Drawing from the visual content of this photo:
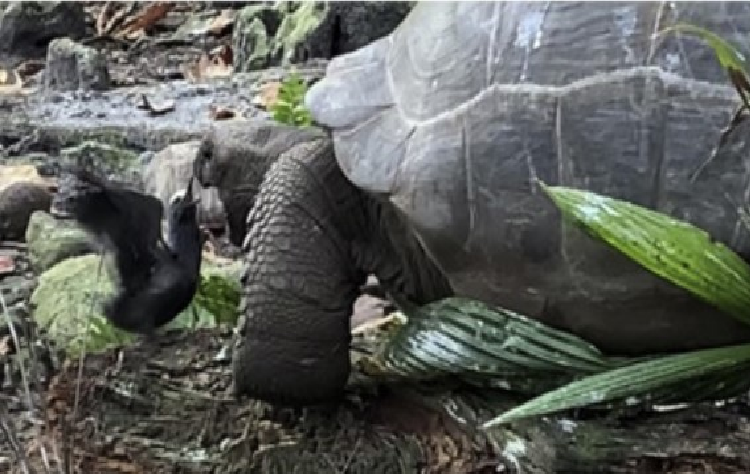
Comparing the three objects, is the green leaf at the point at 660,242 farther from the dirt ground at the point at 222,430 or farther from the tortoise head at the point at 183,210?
the tortoise head at the point at 183,210

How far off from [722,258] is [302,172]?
70cm

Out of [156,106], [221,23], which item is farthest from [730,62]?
[221,23]

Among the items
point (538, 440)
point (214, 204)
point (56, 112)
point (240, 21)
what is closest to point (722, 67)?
point (538, 440)

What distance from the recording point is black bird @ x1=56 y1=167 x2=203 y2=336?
8.43ft

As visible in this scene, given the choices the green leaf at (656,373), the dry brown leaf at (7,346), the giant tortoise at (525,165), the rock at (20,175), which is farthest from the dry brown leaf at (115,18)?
the green leaf at (656,373)

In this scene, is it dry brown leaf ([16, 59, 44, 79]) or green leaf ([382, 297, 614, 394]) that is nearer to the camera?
green leaf ([382, 297, 614, 394])

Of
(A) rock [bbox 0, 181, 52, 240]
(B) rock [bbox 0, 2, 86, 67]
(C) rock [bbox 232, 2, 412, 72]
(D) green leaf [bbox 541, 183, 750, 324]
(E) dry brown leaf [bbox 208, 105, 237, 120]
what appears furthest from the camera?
(B) rock [bbox 0, 2, 86, 67]

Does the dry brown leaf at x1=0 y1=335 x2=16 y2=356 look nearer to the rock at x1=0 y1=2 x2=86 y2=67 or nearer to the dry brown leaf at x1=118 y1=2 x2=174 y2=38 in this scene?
the rock at x1=0 y1=2 x2=86 y2=67

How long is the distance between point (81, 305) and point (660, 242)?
1205 mm

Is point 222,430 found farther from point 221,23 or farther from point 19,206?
point 221,23

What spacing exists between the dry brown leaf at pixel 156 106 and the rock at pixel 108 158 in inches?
14.7

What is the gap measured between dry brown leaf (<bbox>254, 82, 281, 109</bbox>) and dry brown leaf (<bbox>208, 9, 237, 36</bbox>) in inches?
41.8

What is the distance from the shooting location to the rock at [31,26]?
5.71 meters

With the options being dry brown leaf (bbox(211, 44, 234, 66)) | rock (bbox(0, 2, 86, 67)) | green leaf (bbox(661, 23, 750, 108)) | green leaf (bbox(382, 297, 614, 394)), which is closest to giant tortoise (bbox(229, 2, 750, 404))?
green leaf (bbox(382, 297, 614, 394))
